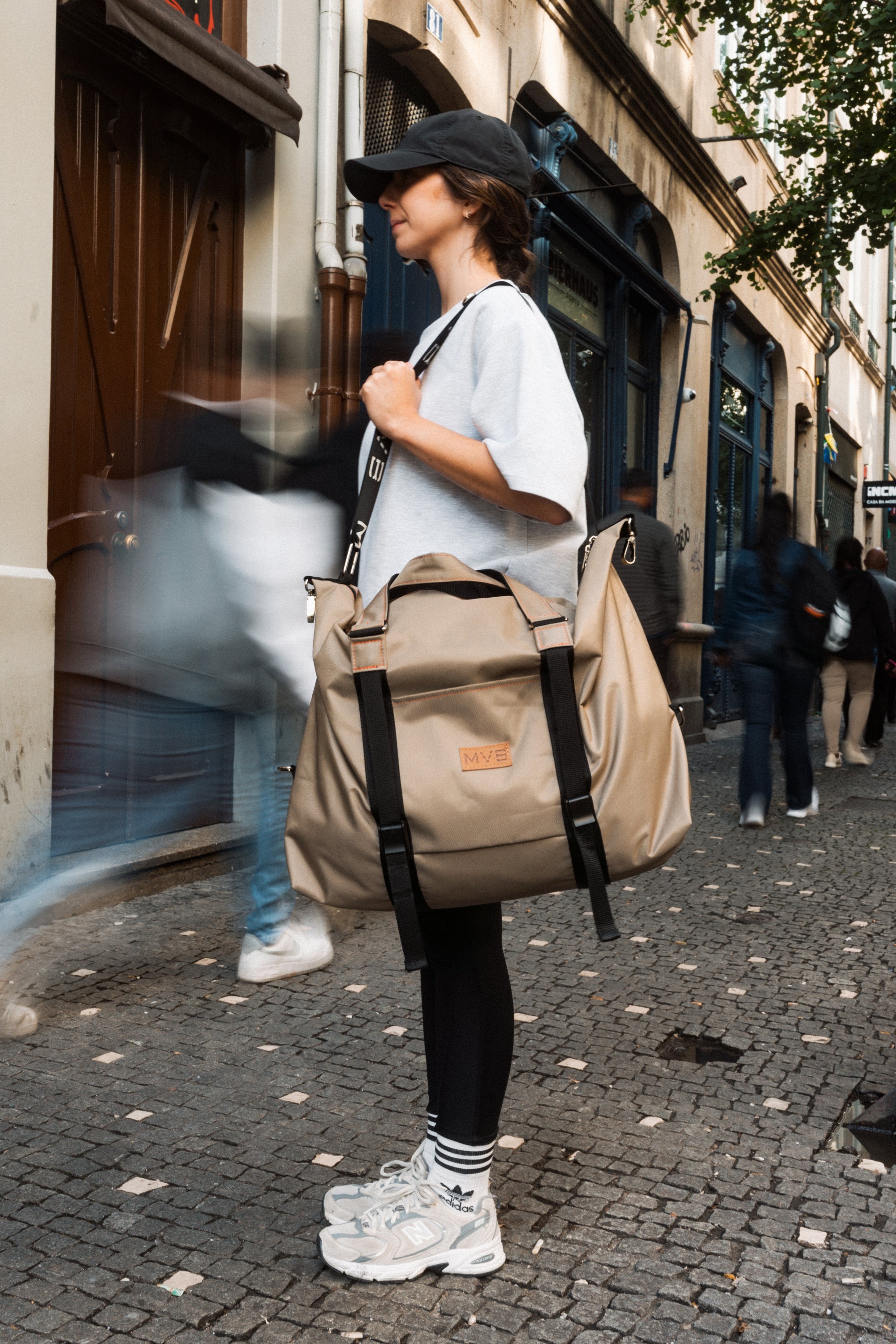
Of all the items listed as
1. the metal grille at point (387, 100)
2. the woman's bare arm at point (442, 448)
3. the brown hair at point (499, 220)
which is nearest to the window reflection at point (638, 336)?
the metal grille at point (387, 100)

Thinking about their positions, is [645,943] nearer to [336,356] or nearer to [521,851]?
[521,851]

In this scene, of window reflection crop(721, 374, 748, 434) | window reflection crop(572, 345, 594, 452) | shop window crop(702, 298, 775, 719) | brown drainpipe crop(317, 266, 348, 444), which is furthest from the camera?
window reflection crop(721, 374, 748, 434)

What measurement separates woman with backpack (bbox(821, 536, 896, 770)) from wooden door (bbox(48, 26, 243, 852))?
620cm

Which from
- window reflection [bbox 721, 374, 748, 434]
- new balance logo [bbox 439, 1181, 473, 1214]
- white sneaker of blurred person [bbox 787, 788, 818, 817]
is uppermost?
window reflection [bbox 721, 374, 748, 434]

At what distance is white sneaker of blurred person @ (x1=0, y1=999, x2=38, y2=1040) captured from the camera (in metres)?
3.32

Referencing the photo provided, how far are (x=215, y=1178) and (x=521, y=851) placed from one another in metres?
1.21

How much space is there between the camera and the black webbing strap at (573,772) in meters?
1.85

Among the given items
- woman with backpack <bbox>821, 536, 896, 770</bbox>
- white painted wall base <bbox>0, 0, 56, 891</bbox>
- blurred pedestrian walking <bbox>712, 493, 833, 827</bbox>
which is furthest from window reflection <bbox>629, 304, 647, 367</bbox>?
white painted wall base <bbox>0, 0, 56, 891</bbox>

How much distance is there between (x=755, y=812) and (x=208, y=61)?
479 centimetres

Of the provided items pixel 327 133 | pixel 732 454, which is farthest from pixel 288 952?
pixel 732 454

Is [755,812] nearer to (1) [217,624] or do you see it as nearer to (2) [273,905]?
(2) [273,905]

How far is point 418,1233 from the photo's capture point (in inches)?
86.3

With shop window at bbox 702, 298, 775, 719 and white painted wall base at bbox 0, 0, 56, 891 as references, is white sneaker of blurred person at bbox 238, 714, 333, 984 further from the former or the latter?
shop window at bbox 702, 298, 775, 719

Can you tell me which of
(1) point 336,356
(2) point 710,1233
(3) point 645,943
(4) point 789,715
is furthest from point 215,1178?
(4) point 789,715
